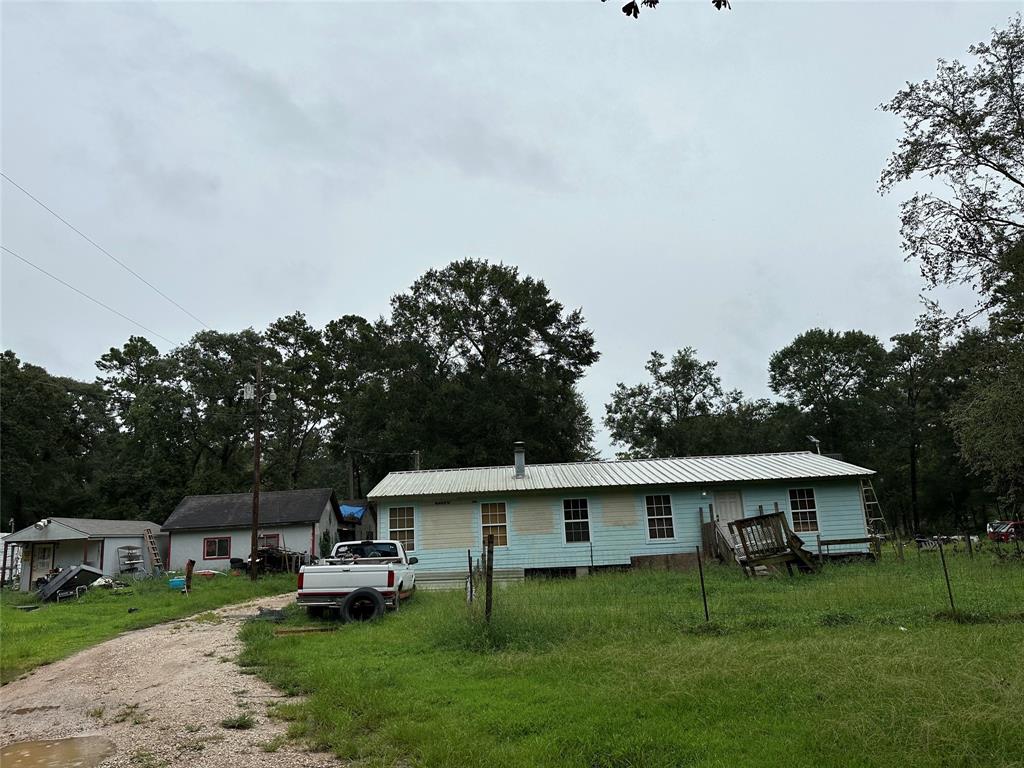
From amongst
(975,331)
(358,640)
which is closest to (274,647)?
(358,640)

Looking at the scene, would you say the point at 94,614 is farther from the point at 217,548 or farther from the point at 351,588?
the point at 217,548

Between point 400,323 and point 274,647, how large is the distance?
33.9 metres

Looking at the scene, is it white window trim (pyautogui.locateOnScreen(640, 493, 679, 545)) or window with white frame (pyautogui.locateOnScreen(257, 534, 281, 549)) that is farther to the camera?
window with white frame (pyautogui.locateOnScreen(257, 534, 281, 549))

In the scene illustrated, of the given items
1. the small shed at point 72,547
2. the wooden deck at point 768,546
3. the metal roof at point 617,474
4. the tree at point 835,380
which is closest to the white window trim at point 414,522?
the metal roof at point 617,474

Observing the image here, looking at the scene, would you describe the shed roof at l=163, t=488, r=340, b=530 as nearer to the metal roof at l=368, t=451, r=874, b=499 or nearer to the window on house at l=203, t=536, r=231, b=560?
the window on house at l=203, t=536, r=231, b=560

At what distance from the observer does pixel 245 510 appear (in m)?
32.3

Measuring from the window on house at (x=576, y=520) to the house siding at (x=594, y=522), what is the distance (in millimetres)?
132

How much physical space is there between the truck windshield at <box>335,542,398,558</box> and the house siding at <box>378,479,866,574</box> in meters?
4.36

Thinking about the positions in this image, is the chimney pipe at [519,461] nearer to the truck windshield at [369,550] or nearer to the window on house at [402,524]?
the window on house at [402,524]

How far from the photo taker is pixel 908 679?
557 cm

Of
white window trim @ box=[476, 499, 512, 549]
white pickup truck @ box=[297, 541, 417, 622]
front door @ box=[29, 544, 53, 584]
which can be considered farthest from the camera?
front door @ box=[29, 544, 53, 584]

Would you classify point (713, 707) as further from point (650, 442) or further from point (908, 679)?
point (650, 442)

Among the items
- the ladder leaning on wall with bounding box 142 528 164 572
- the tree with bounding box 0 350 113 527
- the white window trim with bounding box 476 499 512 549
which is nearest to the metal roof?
the white window trim with bounding box 476 499 512 549

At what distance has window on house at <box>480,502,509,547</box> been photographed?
2036 centimetres
